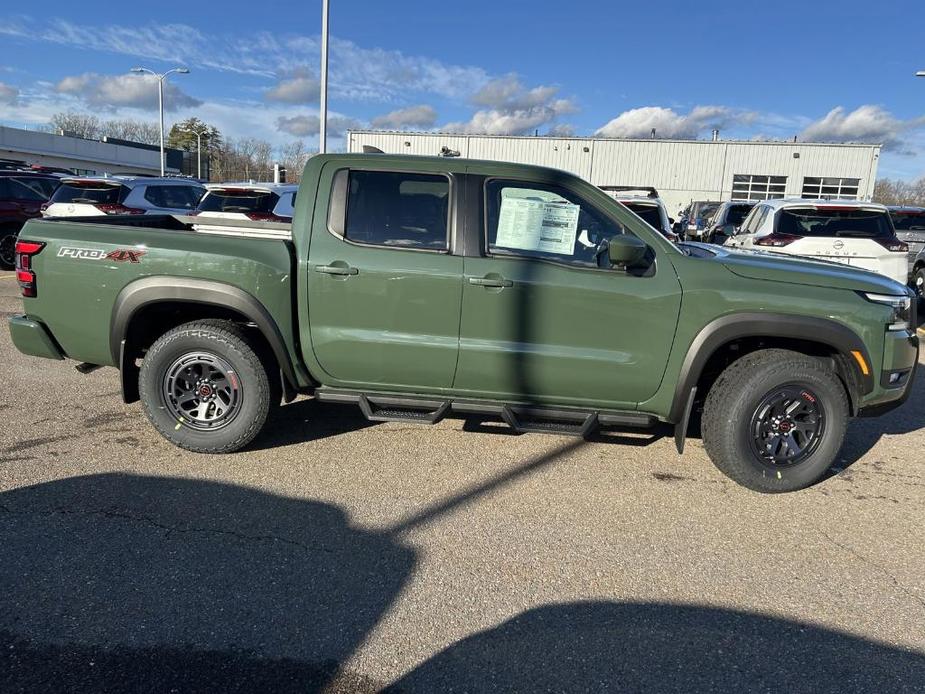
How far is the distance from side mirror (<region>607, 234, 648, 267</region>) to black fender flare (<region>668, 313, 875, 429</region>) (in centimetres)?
61

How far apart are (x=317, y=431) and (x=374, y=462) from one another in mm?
741

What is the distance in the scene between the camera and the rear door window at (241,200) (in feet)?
34.2

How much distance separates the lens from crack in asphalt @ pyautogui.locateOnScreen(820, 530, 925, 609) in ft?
9.97

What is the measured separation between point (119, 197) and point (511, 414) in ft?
35.1

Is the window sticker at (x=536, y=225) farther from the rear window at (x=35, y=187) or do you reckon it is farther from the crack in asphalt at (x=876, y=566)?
the rear window at (x=35, y=187)

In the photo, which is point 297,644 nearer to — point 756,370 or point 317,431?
point 317,431

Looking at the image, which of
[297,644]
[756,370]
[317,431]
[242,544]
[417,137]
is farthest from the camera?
[417,137]

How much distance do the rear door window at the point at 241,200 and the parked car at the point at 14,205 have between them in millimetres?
4067

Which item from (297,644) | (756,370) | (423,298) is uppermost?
(423,298)

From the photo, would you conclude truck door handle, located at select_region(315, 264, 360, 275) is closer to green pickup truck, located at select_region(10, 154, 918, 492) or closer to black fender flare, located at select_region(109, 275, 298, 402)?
green pickup truck, located at select_region(10, 154, 918, 492)

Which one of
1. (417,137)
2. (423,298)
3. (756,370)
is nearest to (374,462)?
(423,298)

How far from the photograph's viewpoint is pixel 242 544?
129 inches

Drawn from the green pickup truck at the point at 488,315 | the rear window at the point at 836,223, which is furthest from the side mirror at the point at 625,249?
the rear window at the point at 836,223

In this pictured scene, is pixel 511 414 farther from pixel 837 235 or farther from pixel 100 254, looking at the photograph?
pixel 837 235
